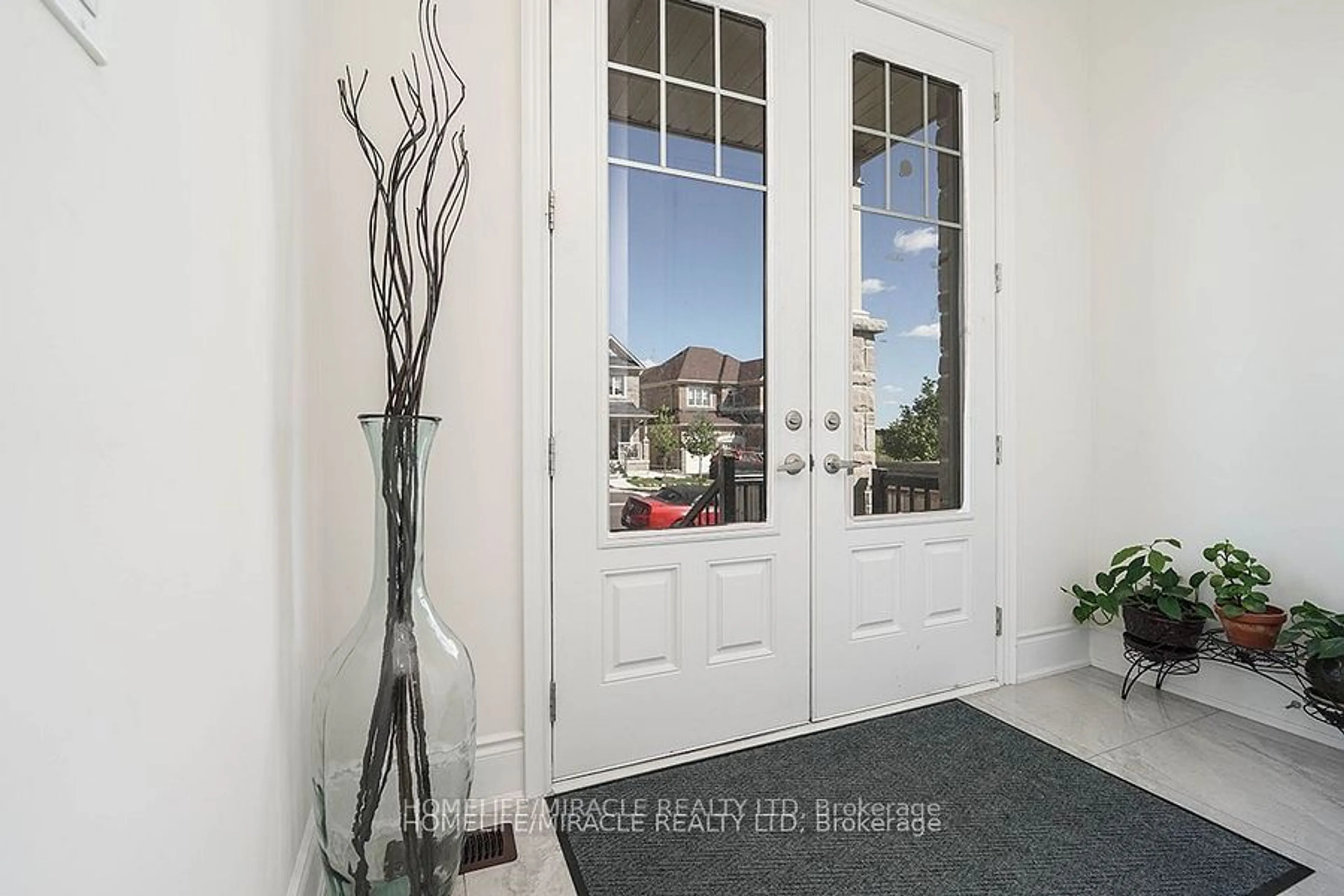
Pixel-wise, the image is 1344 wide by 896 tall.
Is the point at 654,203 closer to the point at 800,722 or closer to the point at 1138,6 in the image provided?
the point at 800,722

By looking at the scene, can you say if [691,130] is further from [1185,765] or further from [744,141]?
[1185,765]

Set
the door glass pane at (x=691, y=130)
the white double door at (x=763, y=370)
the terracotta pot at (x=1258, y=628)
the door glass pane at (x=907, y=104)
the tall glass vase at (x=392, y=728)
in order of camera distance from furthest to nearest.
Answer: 1. the door glass pane at (x=907, y=104)
2. the terracotta pot at (x=1258, y=628)
3. the door glass pane at (x=691, y=130)
4. the white double door at (x=763, y=370)
5. the tall glass vase at (x=392, y=728)

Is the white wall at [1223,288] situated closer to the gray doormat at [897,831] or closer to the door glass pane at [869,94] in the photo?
the gray doormat at [897,831]

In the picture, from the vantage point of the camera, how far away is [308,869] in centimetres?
129

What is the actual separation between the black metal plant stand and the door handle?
3.99ft

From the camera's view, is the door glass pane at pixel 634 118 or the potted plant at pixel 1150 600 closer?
the door glass pane at pixel 634 118

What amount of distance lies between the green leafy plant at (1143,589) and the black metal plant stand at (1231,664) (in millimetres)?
106

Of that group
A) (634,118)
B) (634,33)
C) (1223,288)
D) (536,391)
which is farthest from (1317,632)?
(634,33)

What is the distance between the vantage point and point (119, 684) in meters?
0.54

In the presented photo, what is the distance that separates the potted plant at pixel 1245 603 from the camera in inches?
82.3

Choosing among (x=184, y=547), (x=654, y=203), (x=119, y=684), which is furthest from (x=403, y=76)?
(x=119, y=684)

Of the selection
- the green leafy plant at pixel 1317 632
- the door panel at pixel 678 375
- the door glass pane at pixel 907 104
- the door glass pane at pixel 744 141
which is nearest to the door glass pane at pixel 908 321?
the door glass pane at pixel 907 104

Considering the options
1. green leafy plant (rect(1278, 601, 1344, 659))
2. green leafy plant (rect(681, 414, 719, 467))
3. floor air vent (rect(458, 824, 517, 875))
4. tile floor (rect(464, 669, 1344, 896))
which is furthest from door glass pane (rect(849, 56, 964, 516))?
floor air vent (rect(458, 824, 517, 875))

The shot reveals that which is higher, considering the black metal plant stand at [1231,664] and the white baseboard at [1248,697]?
the black metal plant stand at [1231,664]
